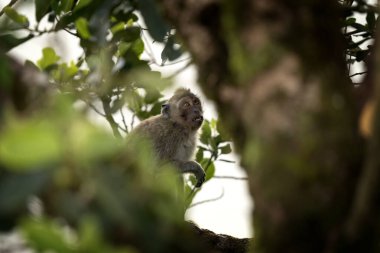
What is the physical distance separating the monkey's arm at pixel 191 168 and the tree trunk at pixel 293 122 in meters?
5.00

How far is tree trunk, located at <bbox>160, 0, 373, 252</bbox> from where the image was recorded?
1.74 metres

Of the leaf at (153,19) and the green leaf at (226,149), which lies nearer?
the leaf at (153,19)

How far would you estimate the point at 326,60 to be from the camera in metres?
1.91

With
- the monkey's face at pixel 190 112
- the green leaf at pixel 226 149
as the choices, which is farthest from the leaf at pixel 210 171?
the monkey's face at pixel 190 112

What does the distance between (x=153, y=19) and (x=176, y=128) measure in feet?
20.7

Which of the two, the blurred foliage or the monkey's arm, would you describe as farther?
the monkey's arm

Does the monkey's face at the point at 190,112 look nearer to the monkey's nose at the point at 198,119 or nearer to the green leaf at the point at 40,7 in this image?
the monkey's nose at the point at 198,119

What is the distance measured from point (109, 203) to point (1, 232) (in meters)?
0.34

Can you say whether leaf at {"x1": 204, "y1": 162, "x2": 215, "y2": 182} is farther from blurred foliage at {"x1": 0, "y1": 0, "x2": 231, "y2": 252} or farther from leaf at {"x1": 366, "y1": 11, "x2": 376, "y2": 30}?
blurred foliage at {"x1": 0, "y1": 0, "x2": 231, "y2": 252}

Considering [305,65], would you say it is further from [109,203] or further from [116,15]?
[116,15]

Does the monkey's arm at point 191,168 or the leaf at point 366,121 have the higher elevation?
the monkey's arm at point 191,168

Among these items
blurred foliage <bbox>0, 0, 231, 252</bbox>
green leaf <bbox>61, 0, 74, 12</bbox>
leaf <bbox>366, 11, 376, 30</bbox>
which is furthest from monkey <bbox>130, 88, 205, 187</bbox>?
blurred foliage <bbox>0, 0, 231, 252</bbox>

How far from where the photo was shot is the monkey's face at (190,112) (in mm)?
8445

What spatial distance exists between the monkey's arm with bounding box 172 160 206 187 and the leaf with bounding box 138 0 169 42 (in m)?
4.68
